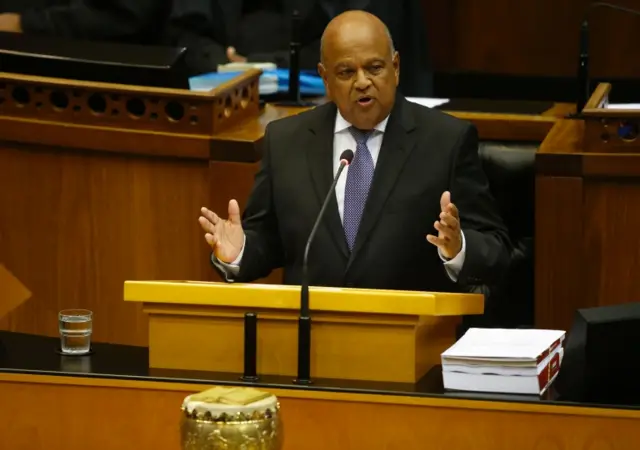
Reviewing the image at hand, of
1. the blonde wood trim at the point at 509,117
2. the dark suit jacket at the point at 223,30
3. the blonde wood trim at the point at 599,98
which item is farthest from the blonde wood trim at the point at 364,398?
the dark suit jacket at the point at 223,30

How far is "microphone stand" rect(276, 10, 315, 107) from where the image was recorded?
4.65 meters

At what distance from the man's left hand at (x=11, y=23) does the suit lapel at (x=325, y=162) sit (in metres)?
2.45

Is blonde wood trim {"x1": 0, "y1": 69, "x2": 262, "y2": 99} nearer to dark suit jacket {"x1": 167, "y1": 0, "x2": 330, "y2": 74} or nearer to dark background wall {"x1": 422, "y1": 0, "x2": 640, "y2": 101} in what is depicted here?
dark suit jacket {"x1": 167, "y1": 0, "x2": 330, "y2": 74}

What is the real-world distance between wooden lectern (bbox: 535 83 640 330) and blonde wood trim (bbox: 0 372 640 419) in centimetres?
146

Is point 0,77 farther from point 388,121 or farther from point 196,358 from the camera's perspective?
point 196,358

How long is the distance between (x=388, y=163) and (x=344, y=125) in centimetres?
Answer: 14

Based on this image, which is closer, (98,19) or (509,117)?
(509,117)

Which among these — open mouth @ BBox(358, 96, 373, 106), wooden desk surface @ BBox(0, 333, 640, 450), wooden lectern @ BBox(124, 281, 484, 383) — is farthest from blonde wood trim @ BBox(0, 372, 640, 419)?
open mouth @ BBox(358, 96, 373, 106)

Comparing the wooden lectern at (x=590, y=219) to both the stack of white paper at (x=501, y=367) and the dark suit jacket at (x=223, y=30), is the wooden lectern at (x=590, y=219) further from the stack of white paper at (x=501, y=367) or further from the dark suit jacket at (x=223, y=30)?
the dark suit jacket at (x=223, y=30)

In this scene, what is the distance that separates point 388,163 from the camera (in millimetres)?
3447

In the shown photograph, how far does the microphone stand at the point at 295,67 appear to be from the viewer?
15.3 ft

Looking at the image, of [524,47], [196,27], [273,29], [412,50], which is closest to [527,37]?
[524,47]

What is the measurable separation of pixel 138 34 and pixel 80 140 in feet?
4.19

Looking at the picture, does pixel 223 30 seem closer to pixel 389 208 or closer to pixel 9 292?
pixel 389 208
